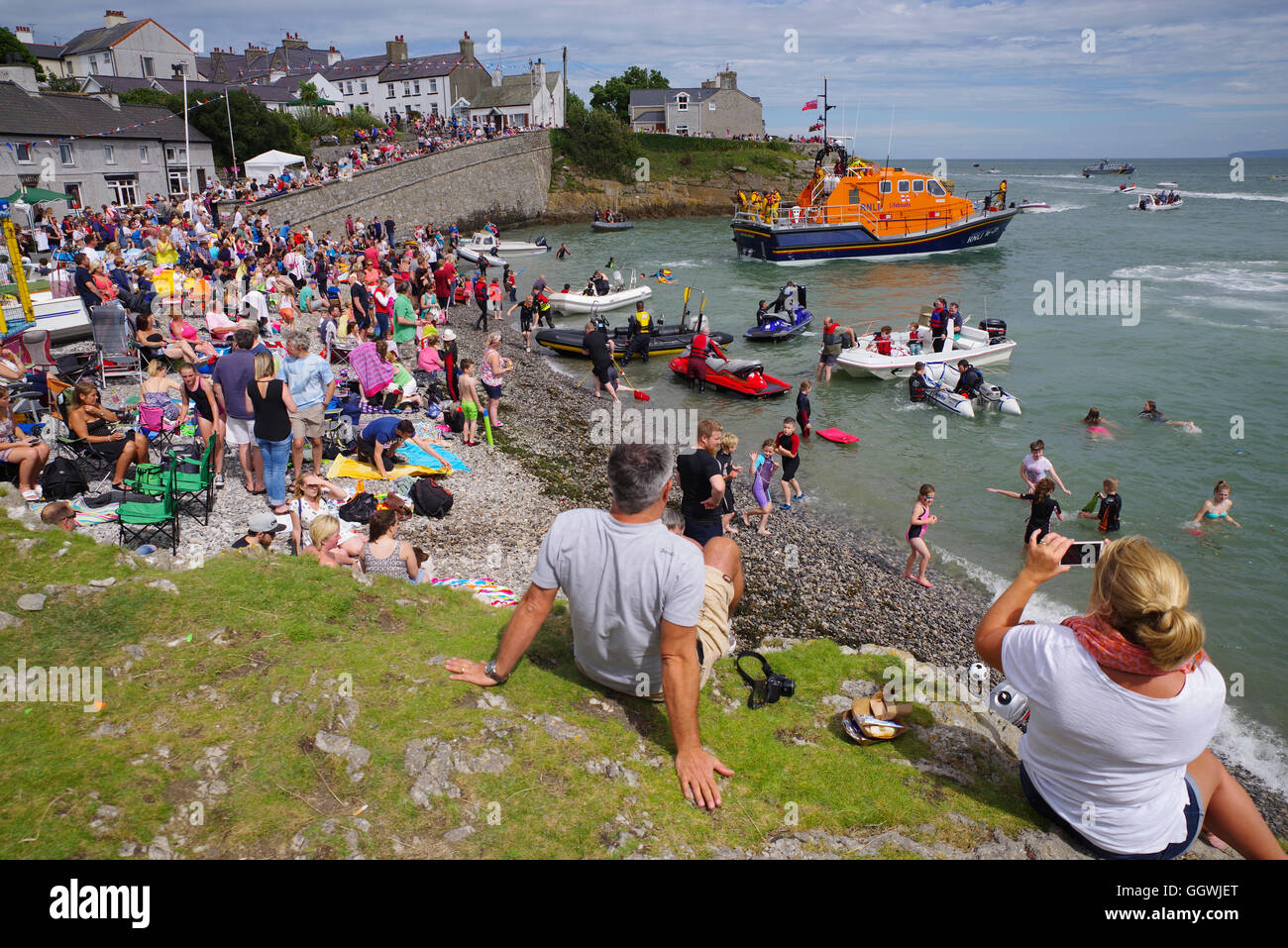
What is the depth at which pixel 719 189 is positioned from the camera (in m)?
72.8

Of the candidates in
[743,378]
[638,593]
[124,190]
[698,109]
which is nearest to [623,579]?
[638,593]

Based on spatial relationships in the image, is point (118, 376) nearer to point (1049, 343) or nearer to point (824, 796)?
point (824, 796)

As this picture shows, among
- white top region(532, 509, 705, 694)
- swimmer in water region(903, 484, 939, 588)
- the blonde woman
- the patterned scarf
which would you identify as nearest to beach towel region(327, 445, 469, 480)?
swimmer in water region(903, 484, 939, 588)

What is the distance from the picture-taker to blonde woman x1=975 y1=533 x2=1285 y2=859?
286cm

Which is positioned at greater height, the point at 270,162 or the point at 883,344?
→ the point at 270,162

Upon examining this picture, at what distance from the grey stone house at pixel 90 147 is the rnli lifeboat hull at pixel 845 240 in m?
30.7

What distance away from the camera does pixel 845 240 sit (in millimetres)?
40031

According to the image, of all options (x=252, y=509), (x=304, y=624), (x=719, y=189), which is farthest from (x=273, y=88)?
(x=304, y=624)

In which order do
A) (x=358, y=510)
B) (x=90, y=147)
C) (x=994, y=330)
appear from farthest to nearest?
(x=90, y=147)
(x=994, y=330)
(x=358, y=510)

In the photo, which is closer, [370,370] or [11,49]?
[370,370]

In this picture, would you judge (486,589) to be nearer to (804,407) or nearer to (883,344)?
(804,407)

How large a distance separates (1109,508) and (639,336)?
1397 cm

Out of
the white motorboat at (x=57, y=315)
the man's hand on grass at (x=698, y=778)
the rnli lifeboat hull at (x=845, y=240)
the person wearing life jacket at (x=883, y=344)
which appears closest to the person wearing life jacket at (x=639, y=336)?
the person wearing life jacket at (x=883, y=344)

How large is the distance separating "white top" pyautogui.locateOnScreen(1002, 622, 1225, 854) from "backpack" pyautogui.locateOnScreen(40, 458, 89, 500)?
1041 cm
